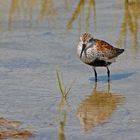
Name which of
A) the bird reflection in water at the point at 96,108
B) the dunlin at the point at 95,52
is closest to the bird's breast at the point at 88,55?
the dunlin at the point at 95,52

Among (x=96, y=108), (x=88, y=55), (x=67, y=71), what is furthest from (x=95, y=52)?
(x=96, y=108)

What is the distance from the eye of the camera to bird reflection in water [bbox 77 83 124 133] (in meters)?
7.32

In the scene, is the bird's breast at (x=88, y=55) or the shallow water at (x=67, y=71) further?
the bird's breast at (x=88, y=55)

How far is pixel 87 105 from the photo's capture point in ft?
26.5

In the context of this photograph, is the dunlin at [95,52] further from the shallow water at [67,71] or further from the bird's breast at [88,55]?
the shallow water at [67,71]

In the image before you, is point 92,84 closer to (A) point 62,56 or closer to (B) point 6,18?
(A) point 62,56

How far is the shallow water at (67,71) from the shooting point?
722 centimetres

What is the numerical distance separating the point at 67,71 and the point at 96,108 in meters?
1.53

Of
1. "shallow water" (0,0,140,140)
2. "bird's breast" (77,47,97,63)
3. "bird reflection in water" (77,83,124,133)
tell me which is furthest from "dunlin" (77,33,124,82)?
"bird reflection in water" (77,83,124,133)

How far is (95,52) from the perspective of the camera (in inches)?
380

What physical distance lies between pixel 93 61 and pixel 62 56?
0.73m

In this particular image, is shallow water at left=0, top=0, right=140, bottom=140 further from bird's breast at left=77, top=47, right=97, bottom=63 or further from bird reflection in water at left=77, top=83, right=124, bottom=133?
bird's breast at left=77, top=47, right=97, bottom=63

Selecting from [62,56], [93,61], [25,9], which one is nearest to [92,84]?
[93,61]

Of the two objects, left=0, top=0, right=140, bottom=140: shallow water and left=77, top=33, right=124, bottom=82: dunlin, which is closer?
left=0, top=0, right=140, bottom=140: shallow water
